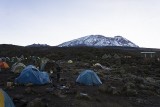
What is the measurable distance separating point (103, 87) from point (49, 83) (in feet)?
17.0

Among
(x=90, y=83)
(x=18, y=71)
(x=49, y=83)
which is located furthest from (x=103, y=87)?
(x=18, y=71)

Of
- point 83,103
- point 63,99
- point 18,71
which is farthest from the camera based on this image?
point 18,71

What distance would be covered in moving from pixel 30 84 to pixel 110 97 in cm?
667

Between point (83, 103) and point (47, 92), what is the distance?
422 centimetres

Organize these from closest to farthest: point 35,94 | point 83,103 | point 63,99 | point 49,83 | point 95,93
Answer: point 83,103 → point 63,99 → point 35,94 → point 95,93 → point 49,83

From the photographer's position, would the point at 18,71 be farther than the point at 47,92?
Yes

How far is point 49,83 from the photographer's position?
2694 cm

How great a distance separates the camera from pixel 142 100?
71.5ft

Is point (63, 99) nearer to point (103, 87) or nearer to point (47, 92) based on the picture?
point (47, 92)

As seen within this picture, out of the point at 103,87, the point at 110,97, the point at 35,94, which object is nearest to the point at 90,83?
the point at 103,87

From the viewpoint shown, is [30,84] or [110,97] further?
[30,84]

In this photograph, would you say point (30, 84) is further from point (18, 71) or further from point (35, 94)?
point (18, 71)

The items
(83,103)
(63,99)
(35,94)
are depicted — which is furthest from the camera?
(35,94)

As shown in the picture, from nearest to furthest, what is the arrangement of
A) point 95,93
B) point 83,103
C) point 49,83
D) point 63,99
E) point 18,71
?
point 83,103, point 63,99, point 95,93, point 49,83, point 18,71
